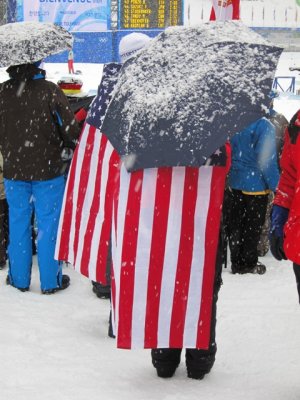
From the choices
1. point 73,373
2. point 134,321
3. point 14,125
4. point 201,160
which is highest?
point 201,160

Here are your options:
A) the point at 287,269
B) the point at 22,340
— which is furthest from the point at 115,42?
the point at 22,340

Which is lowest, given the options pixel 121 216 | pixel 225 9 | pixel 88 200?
pixel 88 200

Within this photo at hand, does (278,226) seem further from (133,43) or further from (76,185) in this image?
(133,43)

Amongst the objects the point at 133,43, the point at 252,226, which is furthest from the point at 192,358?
the point at 252,226

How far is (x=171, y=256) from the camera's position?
9.80 feet

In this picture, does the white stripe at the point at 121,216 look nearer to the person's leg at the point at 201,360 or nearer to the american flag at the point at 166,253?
the american flag at the point at 166,253

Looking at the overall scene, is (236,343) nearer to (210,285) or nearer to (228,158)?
(210,285)

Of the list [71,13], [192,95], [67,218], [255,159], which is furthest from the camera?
[71,13]

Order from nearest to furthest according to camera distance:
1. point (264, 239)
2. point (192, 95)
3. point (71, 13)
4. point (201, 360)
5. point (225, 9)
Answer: point (192, 95) < point (201, 360) < point (225, 9) < point (264, 239) < point (71, 13)

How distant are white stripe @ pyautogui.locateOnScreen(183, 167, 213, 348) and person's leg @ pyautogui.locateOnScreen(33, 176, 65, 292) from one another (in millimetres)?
2063

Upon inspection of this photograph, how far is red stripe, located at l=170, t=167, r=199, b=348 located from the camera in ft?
9.67

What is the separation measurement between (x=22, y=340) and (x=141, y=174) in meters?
1.59

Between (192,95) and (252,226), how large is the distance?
2865mm

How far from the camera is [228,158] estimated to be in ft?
9.78
